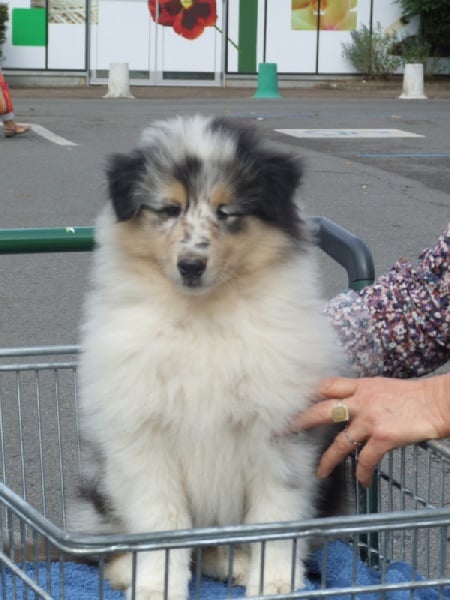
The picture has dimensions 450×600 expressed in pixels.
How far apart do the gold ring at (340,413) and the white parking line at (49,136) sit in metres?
12.2

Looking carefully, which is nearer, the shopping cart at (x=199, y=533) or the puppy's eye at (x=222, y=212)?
the shopping cart at (x=199, y=533)

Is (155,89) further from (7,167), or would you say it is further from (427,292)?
(427,292)

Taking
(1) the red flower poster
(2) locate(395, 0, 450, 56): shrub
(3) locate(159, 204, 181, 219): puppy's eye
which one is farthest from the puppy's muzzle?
(2) locate(395, 0, 450, 56): shrub

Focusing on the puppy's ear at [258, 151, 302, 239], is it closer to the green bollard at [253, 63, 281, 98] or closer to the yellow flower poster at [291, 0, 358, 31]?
the green bollard at [253, 63, 281, 98]

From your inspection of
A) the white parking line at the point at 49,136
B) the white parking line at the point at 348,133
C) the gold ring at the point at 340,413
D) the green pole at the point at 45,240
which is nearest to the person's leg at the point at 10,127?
the white parking line at the point at 49,136

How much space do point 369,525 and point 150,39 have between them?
2504 cm

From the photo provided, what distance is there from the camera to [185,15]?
25.7m

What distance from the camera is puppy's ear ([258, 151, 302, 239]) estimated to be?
247 cm

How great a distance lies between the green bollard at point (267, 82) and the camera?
22.8 m

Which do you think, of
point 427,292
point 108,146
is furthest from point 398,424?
point 108,146

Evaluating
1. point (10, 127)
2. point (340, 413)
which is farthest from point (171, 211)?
point (10, 127)

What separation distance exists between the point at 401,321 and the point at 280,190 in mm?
510

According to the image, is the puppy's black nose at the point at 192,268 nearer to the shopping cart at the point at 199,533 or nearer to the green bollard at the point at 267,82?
the shopping cart at the point at 199,533

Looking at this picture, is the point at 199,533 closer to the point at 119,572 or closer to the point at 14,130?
the point at 119,572
